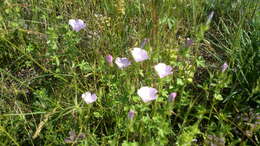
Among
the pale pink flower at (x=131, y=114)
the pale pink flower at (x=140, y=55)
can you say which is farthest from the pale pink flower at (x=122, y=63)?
the pale pink flower at (x=131, y=114)

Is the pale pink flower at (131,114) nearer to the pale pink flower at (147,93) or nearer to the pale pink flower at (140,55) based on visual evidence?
the pale pink flower at (147,93)

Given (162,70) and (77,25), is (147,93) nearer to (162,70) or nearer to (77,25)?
(162,70)

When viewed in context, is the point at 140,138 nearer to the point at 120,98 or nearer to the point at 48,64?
the point at 120,98

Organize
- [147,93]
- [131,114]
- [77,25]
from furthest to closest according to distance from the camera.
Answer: [77,25] < [147,93] < [131,114]

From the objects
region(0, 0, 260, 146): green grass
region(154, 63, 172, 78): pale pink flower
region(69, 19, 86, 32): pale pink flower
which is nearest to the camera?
region(154, 63, 172, 78): pale pink flower

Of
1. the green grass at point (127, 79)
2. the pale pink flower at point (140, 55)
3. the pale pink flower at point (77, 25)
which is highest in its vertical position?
the pale pink flower at point (77, 25)

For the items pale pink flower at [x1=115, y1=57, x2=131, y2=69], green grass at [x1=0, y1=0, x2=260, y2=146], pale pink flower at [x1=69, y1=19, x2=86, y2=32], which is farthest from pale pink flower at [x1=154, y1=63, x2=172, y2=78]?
pale pink flower at [x1=69, y1=19, x2=86, y2=32]

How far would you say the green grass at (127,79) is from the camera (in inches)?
59.0

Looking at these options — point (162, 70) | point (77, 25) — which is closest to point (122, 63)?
point (162, 70)

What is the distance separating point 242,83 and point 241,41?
286 millimetres

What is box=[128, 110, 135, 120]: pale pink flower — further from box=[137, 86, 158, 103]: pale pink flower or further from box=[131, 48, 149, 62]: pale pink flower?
box=[131, 48, 149, 62]: pale pink flower

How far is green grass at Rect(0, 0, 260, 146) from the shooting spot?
150cm

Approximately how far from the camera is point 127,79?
149cm

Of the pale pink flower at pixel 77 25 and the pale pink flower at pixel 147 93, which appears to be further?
the pale pink flower at pixel 77 25
